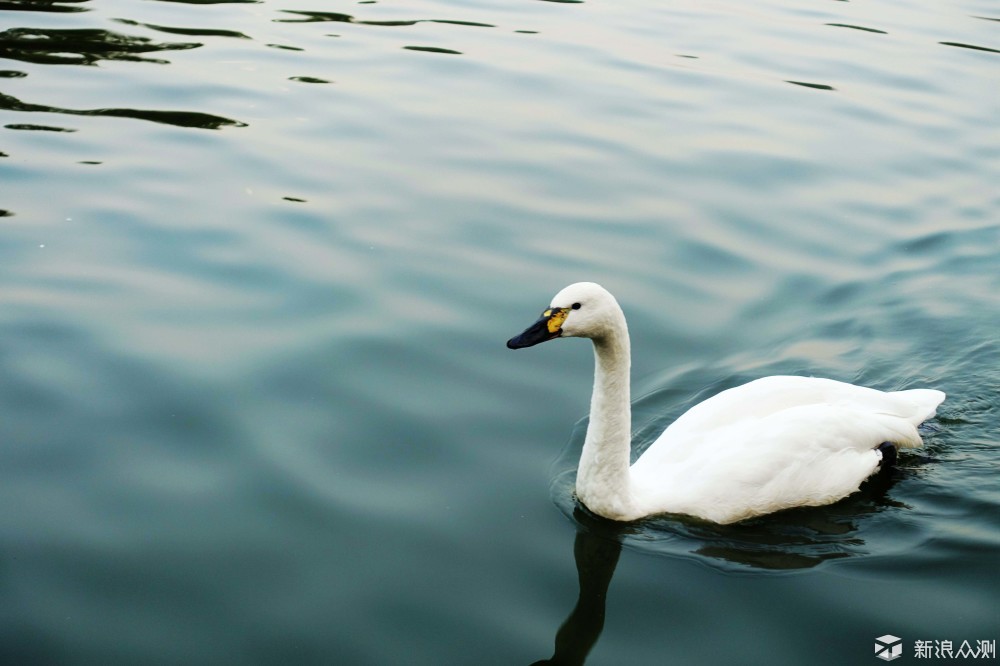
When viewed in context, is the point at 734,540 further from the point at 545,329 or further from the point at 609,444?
the point at 545,329

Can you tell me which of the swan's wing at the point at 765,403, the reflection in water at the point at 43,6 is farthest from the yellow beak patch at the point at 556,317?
the reflection in water at the point at 43,6

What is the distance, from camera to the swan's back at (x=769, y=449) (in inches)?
279

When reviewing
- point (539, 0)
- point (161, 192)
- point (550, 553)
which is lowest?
point (550, 553)

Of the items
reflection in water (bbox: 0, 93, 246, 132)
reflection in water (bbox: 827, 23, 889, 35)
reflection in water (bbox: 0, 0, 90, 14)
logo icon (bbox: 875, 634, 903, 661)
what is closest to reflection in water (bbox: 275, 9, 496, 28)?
reflection in water (bbox: 0, 0, 90, 14)

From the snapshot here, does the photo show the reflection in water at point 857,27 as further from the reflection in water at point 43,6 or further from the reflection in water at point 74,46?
the reflection in water at point 43,6

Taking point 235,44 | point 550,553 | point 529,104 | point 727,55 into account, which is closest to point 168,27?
point 235,44

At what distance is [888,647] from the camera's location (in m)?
5.65

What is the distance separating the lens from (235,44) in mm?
16188

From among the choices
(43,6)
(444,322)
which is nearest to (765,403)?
(444,322)

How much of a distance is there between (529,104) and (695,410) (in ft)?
25.5

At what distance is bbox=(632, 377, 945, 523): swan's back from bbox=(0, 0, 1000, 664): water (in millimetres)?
186

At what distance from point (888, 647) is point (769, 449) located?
5.86 feet

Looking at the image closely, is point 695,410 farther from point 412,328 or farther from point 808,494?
point 412,328

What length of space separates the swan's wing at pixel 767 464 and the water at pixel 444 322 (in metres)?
0.17
